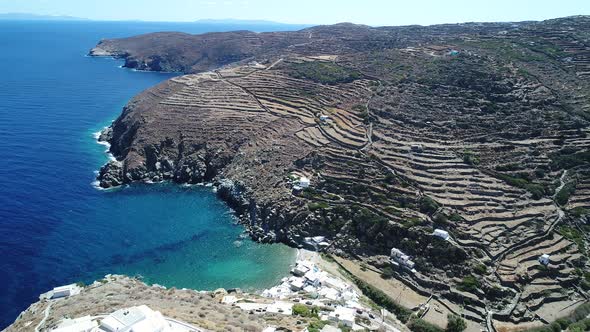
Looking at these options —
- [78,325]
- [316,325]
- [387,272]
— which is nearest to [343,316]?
[316,325]

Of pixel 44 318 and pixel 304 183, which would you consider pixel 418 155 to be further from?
pixel 44 318

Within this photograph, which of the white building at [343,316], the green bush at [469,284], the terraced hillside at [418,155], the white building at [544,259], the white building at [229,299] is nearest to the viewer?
the white building at [343,316]

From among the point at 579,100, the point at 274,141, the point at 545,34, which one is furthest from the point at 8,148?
the point at 545,34

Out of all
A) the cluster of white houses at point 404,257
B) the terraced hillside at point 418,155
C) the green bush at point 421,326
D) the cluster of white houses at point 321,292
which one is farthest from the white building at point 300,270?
the green bush at point 421,326

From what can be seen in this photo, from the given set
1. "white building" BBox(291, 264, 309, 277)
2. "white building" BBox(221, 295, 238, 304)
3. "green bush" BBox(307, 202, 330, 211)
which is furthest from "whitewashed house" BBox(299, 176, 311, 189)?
"white building" BBox(221, 295, 238, 304)

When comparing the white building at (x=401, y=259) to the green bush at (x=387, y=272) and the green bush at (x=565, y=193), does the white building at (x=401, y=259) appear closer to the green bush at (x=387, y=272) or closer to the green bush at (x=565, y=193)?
the green bush at (x=387, y=272)

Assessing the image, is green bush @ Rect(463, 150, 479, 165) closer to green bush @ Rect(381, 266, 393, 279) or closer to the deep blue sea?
green bush @ Rect(381, 266, 393, 279)

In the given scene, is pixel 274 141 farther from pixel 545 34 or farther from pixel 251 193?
pixel 545 34
